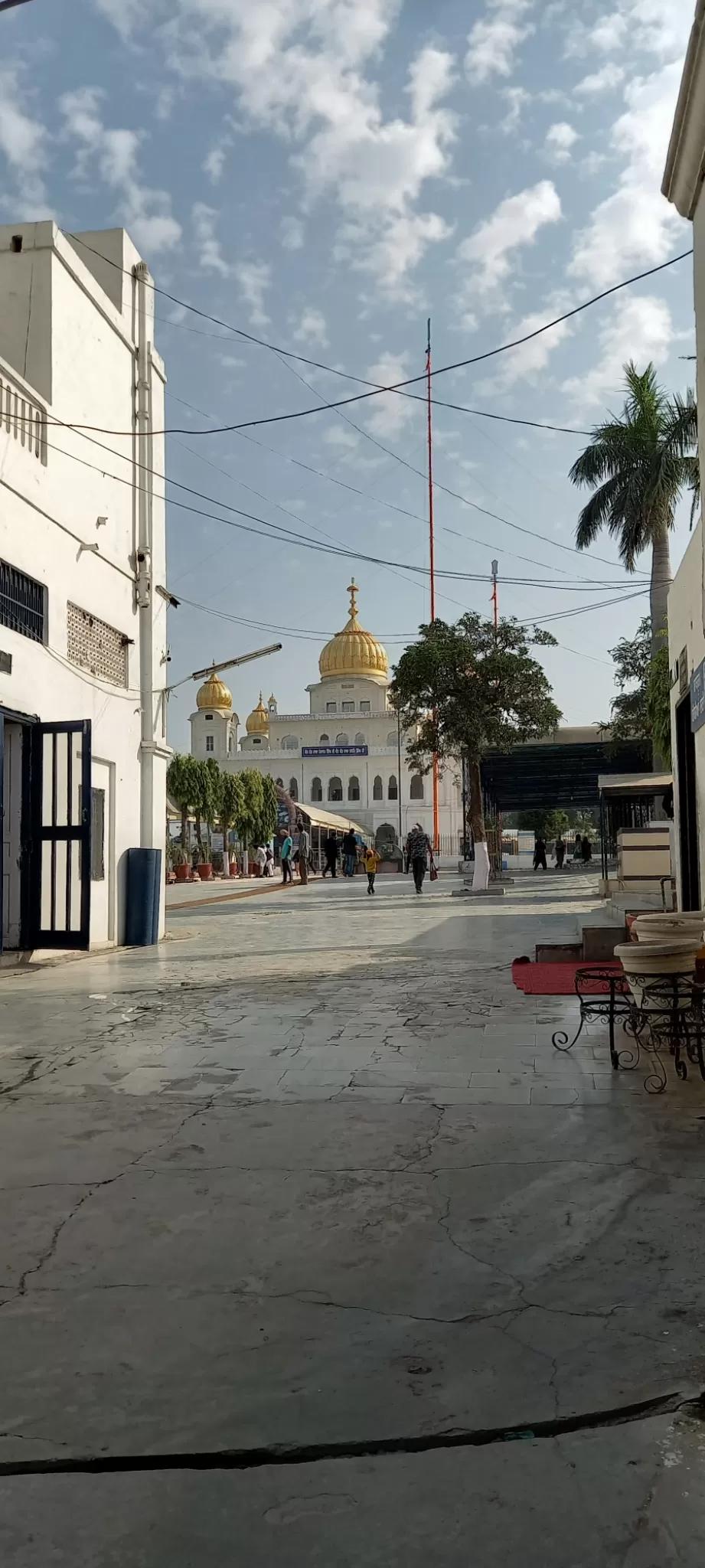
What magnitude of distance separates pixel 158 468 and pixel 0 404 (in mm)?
4831

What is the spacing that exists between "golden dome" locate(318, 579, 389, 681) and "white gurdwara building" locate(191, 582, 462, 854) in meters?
0.05

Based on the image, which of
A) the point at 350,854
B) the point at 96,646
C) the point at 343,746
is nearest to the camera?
the point at 96,646

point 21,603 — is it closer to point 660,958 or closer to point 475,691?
point 660,958

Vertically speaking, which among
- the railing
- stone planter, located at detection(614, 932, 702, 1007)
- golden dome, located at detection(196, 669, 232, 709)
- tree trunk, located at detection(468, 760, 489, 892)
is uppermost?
golden dome, located at detection(196, 669, 232, 709)

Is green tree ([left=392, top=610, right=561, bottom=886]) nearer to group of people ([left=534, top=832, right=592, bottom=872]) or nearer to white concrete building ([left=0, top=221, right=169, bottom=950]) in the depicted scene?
white concrete building ([left=0, top=221, right=169, bottom=950])

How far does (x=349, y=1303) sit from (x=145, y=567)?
12538mm

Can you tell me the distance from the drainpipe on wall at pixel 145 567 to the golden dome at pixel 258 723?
2732 inches

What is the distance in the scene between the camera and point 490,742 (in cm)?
2681

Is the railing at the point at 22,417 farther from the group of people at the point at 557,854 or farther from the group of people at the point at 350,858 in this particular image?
the group of people at the point at 557,854

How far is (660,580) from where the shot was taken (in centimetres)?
2633

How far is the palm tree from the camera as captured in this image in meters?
25.9

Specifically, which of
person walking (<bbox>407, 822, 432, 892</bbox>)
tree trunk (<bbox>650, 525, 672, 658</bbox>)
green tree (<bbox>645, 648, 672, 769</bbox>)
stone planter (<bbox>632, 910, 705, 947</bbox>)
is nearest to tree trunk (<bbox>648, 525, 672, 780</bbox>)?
tree trunk (<bbox>650, 525, 672, 658</bbox>)

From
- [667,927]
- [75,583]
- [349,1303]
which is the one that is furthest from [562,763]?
[349,1303]

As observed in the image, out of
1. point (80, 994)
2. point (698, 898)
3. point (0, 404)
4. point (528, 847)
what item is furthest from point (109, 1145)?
point (528, 847)
